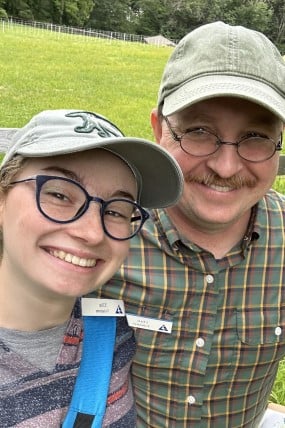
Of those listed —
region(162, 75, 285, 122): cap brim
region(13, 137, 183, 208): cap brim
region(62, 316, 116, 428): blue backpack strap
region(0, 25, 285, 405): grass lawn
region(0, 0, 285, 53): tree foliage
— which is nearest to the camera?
region(13, 137, 183, 208): cap brim

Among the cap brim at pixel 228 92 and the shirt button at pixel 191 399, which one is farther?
the shirt button at pixel 191 399

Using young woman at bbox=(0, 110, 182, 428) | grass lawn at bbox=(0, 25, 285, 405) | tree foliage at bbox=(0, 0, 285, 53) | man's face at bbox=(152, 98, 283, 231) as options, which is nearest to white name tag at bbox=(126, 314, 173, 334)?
man's face at bbox=(152, 98, 283, 231)

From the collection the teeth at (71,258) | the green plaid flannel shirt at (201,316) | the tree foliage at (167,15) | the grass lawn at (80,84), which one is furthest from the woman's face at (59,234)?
the tree foliage at (167,15)

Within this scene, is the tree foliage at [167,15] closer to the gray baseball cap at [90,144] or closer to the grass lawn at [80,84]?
the grass lawn at [80,84]

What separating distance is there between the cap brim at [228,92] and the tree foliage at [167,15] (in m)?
72.3

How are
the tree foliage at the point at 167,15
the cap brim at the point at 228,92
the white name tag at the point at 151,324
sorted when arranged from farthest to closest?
the tree foliage at the point at 167,15
the white name tag at the point at 151,324
the cap brim at the point at 228,92

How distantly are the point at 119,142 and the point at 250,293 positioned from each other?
98 cm

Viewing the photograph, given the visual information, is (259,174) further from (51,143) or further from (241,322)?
(51,143)

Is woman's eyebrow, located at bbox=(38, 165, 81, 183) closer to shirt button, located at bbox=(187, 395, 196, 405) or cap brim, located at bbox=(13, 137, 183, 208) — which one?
cap brim, located at bbox=(13, 137, 183, 208)

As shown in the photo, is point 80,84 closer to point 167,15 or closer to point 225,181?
point 225,181

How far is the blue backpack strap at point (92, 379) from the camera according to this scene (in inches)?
57.9

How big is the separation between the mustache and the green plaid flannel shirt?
0.22 m

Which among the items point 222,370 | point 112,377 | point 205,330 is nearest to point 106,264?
point 112,377

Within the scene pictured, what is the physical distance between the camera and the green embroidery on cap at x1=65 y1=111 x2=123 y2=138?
56.0 inches
